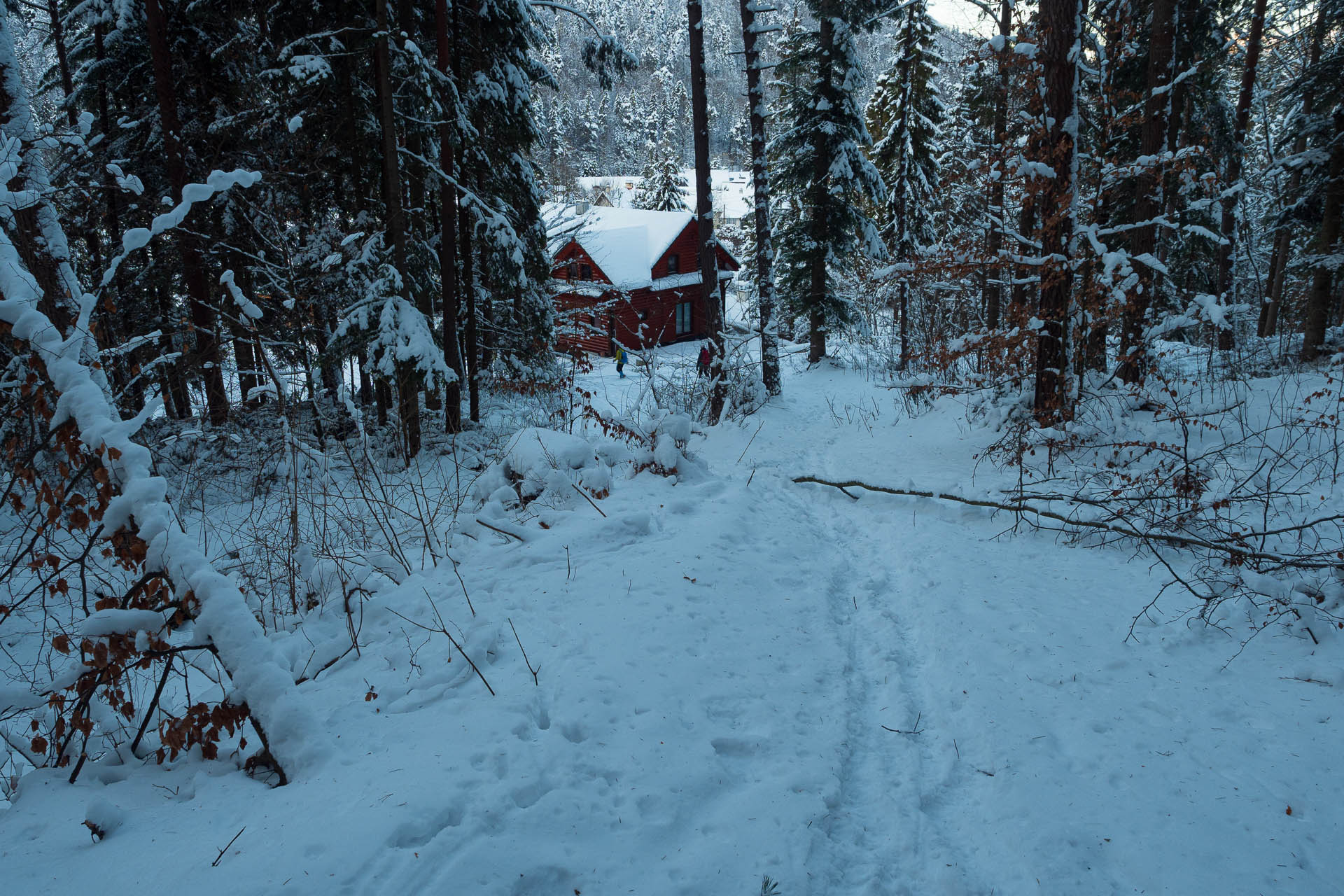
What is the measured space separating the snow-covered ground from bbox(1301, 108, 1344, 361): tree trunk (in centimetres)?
1410

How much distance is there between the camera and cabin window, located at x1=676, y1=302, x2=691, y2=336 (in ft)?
113

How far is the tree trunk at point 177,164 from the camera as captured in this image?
991 cm

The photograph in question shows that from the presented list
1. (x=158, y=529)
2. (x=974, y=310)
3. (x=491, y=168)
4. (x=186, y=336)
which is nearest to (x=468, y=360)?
(x=491, y=168)

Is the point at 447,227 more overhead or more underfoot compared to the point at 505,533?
more overhead

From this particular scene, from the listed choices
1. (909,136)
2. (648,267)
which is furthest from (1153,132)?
(648,267)

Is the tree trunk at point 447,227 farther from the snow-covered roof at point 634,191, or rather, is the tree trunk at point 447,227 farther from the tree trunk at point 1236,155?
the snow-covered roof at point 634,191

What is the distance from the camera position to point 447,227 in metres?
11.5

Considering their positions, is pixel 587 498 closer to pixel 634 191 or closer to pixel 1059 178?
pixel 1059 178

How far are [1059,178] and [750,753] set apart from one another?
23.8ft

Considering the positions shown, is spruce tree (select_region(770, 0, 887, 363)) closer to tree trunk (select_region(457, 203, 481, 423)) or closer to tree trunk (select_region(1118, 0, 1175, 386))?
tree trunk (select_region(1118, 0, 1175, 386))

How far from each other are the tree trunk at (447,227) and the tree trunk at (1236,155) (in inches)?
537

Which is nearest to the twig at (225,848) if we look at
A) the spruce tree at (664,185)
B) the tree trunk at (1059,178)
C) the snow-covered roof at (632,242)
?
the tree trunk at (1059,178)

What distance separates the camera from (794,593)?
493cm

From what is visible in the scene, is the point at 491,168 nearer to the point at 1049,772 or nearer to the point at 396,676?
the point at 396,676
